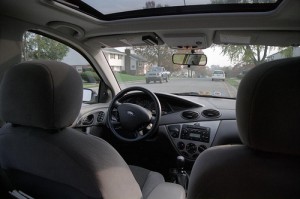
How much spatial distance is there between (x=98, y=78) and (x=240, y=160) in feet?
10.1

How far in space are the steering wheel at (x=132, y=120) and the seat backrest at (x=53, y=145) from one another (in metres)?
1.36

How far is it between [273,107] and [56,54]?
283cm

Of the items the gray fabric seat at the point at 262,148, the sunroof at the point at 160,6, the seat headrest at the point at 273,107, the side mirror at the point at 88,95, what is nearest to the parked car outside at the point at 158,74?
the side mirror at the point at 88,95

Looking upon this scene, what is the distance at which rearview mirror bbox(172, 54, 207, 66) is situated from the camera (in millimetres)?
3386

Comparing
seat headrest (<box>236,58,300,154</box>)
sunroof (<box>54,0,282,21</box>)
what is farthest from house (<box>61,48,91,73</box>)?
seat headrest (<box>236,58,300,154</box>)

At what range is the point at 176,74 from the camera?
398cm

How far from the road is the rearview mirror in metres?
0.33

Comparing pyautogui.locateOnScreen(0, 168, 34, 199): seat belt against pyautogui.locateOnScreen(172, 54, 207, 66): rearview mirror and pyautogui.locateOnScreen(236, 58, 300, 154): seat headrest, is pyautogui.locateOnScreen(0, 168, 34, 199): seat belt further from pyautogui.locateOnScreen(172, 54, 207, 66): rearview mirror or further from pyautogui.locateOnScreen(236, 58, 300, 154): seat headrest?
pyautogui.locateOnScreen(172, 54, 207, 66): rearview mirror

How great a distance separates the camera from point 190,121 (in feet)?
10.4

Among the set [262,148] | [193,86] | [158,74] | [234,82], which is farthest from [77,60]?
[262,148]

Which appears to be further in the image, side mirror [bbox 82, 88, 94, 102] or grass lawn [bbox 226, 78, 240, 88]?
side mirror [bbox 82, 88, 94, 102]

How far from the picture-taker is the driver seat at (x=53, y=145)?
1.42 metres

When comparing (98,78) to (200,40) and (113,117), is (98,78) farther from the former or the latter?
Answer: (200,40)

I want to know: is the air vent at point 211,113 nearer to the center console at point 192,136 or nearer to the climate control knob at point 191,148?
the center console at point 192,136
